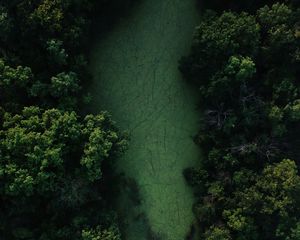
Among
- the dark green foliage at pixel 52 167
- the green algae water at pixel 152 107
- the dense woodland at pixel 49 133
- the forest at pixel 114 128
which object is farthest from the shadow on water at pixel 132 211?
the dark green foliage at pixel 52 167

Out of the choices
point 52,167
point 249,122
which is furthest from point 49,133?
point 249,122

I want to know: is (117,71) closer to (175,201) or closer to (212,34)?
(212,34)

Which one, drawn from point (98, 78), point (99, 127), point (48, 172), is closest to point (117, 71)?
point (98, 78)

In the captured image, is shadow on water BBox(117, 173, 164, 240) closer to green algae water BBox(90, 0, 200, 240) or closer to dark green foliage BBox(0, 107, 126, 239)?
green algae water BBox(90, 0, 200, 240)

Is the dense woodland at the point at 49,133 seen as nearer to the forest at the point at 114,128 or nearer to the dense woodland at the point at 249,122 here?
the forest at the point at 114,128

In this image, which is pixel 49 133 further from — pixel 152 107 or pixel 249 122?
pixel 249 122
